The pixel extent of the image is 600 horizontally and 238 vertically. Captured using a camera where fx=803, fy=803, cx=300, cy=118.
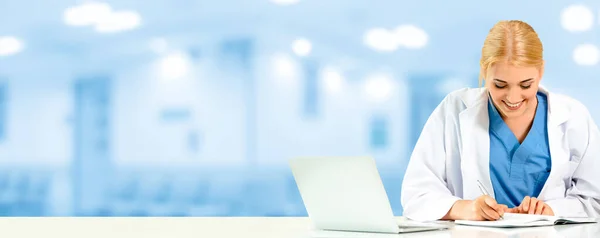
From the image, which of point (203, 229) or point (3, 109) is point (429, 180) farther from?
point (3, 109)

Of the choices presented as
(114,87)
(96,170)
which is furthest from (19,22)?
(96,170)

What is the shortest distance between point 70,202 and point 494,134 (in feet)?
14.4

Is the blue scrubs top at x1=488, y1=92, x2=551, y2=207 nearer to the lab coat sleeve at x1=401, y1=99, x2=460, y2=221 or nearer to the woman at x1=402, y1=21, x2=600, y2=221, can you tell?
the woman at x1=402, y1=21, x2=600, y2=221

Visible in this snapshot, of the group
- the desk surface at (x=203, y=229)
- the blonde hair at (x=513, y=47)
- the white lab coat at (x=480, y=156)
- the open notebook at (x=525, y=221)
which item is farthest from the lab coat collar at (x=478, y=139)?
the desk surface at (x=203, y=229)

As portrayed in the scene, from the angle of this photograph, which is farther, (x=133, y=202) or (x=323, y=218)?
(x=133, y=202)

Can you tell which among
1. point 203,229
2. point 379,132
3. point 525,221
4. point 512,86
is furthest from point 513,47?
point 379,132

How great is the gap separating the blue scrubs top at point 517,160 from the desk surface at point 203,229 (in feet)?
1.28

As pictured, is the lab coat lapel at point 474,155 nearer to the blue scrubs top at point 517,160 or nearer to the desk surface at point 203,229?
the blue scrubs top at point 517,160

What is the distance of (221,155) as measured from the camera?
5.75 metres

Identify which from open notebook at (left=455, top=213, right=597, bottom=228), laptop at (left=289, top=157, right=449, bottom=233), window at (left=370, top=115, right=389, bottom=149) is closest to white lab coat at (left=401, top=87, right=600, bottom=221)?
open notebook at (left=455, top=213, right=597, bottom=228)

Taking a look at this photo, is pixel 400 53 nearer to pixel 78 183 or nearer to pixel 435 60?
pixel 435 60

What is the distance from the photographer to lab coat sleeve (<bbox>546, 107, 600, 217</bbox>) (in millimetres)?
2037

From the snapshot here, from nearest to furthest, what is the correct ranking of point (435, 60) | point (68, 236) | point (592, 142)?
point (68, 236)
point (592, 142)
point (435, 60)

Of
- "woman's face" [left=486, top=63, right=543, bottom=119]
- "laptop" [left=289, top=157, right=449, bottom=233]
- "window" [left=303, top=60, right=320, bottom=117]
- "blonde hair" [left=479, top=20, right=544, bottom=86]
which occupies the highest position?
"blonde hair" [left=479, top=20, right=544, bottom=86]
